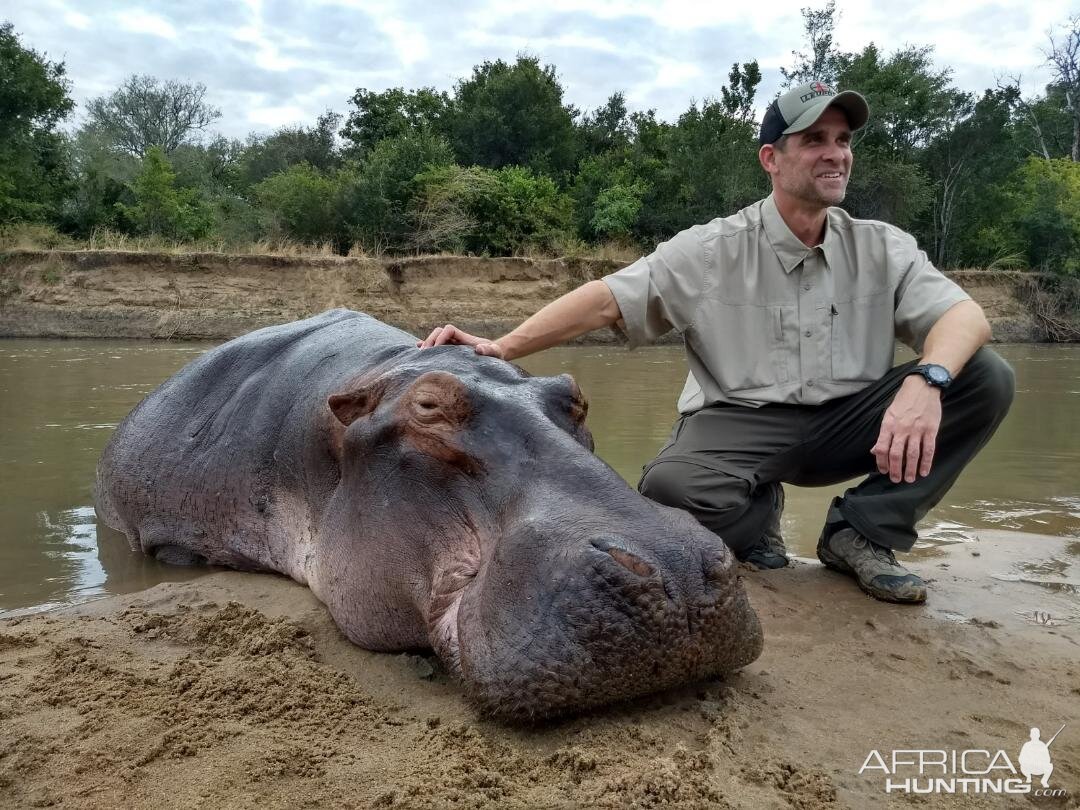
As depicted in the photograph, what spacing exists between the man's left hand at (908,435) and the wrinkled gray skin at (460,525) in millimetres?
925

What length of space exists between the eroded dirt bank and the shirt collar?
50.5 feet

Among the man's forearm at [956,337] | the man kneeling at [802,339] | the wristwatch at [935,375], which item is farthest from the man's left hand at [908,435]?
the man kneeling at [802,339]

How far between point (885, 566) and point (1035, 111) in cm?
3938

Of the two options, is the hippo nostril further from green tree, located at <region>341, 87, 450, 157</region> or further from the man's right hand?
green tree, located at <region>341, 87, 450, 157</region>

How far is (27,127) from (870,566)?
2538 centimetres

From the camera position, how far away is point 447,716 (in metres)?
1.90

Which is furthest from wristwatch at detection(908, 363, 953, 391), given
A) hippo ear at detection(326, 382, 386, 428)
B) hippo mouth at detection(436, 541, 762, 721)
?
hippo ear at detection(326, 382, 386, 428)

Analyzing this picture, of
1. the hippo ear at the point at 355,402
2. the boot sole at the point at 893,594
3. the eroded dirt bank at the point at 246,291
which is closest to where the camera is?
the hippo ear at the point at 355,402

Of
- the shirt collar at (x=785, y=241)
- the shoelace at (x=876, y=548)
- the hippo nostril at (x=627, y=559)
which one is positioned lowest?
the shoelace at (x=876, y=548)

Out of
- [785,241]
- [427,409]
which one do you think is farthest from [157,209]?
[427,409]

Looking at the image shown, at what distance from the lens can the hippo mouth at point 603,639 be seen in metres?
1.63

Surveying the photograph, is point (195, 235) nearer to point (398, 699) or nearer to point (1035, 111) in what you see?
point (398, 699)

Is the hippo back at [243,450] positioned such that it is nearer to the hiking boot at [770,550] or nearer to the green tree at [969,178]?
the hiking boot at [770,550]

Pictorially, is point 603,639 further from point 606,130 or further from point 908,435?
point 606,130
